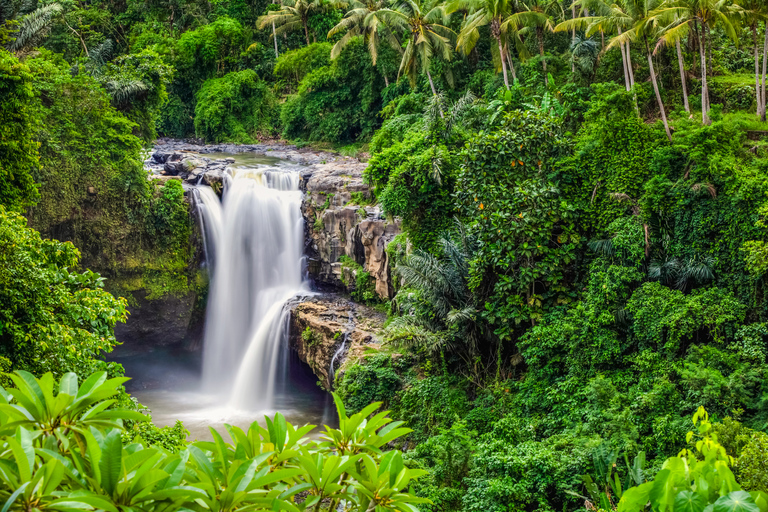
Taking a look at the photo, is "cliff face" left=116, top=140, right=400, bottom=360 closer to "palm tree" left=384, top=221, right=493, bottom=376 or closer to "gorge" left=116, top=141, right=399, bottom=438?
"gorge" left=116, top=141, right=399, bottom=438

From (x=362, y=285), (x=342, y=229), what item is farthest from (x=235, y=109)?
(x=362, y=285)

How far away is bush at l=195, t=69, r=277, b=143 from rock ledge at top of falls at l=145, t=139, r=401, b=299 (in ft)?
31.2

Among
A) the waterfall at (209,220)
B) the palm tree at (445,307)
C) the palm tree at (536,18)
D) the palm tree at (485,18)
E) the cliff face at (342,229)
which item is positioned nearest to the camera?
Answer: the palm tree at (445,307)

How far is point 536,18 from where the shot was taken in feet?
52.4

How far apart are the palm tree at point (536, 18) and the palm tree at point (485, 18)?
1.00ft

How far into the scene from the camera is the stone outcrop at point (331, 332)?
46.7 ft

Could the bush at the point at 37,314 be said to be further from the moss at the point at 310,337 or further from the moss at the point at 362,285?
the moss at the point at 362,285

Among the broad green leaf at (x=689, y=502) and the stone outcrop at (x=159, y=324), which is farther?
the stone outcrop at (x=159, y=324)

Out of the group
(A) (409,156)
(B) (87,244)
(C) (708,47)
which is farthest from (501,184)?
(B) (87,244)

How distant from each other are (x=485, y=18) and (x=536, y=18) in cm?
150

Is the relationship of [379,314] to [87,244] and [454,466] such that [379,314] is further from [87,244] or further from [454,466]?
[87,244]

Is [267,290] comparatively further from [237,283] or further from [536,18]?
[536,18]

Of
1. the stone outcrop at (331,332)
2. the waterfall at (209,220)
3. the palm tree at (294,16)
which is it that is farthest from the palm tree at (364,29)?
the stone outcrop at (331,332)

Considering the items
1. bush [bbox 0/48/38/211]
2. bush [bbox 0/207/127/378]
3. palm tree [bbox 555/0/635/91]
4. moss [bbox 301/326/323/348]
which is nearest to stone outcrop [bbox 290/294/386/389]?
moss [bbox 301/326/323/348]
